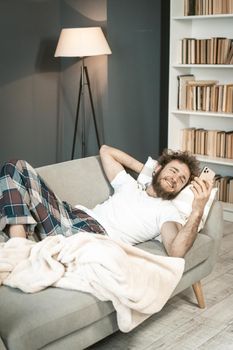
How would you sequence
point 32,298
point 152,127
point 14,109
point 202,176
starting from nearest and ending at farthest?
point 32,298
point 202,176
point 14,109
point 152,127

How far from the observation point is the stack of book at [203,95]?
4244 mm

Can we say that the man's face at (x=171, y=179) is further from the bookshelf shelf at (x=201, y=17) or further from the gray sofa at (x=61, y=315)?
the bookshelf shelf at (x=201, y=17)

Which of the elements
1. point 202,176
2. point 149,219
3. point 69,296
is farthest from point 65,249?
point 202,176

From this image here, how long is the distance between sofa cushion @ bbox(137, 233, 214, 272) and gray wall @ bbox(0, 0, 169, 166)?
7.53 ft

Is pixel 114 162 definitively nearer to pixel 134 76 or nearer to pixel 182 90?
pixel 182 90

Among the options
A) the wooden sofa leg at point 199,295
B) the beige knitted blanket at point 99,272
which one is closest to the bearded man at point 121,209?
the beige knitted blanket at point 99,272

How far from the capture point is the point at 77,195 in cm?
298

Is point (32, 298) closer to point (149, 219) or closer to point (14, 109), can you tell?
point (149, 219)

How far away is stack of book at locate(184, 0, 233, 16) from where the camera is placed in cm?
410

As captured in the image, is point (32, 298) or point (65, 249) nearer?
point (32, 298)

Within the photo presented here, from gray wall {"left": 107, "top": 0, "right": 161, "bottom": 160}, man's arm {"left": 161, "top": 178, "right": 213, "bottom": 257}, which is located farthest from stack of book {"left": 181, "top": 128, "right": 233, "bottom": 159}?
man's arm {"left": 161, "top": 178, "right": 213, "bottom": 257}

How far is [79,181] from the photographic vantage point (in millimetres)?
2998

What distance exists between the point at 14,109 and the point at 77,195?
2.01m

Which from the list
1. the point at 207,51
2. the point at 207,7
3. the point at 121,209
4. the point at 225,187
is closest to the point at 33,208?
the point at 121,209
